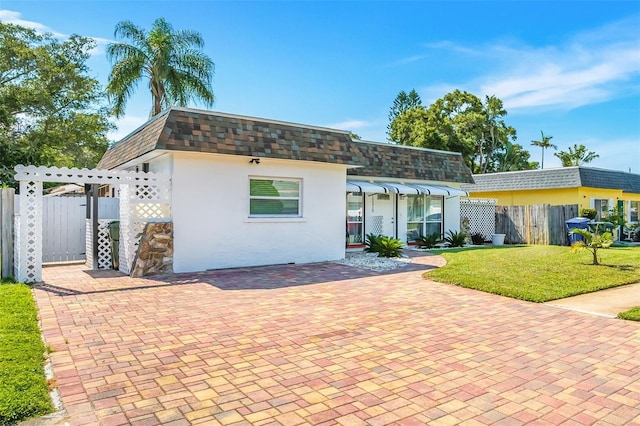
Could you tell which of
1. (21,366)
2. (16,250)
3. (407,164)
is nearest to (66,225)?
(16,250)

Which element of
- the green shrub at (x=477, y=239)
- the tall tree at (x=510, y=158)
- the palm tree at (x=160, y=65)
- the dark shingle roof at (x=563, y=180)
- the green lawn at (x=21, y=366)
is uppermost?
the palm tree at (x=160, y=65)

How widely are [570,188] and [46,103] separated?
35.4 meters

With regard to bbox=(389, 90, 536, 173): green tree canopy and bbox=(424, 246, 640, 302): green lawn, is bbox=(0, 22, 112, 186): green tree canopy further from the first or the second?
bbox=(389, 90, 536, 173): green tree canopy

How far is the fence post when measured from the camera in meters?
11.2

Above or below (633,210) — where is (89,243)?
below

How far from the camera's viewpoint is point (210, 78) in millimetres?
27516

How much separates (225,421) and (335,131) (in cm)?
1294

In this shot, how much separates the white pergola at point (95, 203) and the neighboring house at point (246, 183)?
0.55 meters

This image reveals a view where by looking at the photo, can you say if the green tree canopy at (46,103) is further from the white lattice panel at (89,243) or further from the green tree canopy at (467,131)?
the green tree canopy at (467,131)

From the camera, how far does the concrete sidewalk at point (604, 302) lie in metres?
8.45

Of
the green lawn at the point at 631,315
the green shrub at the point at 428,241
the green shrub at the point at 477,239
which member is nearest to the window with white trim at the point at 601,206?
the green shrub at the point at 477,239

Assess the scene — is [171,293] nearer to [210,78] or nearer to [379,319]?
[379,319]

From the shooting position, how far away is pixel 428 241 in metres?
20.6

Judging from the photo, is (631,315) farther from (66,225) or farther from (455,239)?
(66,225)
